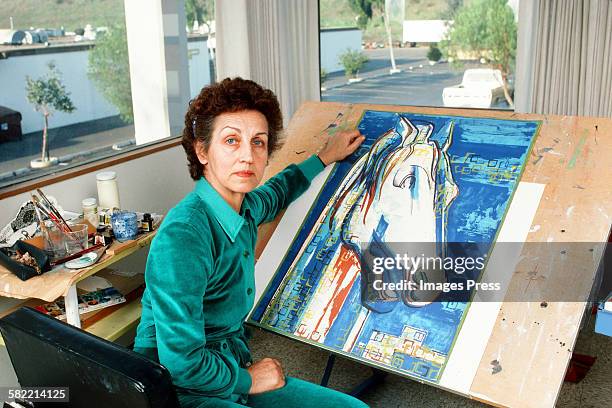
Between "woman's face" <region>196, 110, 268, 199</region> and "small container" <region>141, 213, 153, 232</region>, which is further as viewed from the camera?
"small container" <region>141, 213, 153, 232</region>

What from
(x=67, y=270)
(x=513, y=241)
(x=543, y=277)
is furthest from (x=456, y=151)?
(x=67, y=270)

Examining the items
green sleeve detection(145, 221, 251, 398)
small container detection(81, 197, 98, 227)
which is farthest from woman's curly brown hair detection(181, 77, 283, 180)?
small container detection(81, 197, 98, 227)

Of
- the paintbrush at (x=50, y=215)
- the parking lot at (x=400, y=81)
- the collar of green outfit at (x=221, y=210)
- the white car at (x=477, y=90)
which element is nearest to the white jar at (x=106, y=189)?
the paintbrush at (x=50, y=215)

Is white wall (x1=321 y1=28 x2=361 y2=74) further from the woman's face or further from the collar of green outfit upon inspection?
the collar of green outfit

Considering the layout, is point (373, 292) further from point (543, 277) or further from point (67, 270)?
point (67, 270)

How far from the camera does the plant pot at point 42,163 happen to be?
99.4 inches

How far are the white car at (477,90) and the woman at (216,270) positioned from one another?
202cm

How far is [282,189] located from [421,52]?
1.84m

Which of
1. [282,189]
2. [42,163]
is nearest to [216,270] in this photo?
[282,189]

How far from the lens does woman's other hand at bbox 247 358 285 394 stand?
149 cm

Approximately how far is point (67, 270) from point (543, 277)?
4.79ft

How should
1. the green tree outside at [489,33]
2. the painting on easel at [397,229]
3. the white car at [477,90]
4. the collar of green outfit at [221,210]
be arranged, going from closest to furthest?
1. the collar of green outfit at [221,210]
2. the painting on easel at [397,229]
3. the green tree outside at [489,33]
4. the white car at [477,90]

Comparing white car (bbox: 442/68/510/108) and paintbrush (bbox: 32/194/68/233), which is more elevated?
white car (bbox: 442/68/510/108)

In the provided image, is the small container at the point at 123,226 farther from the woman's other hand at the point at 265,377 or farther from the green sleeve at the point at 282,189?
the woman's other hand at the point at 265,377
